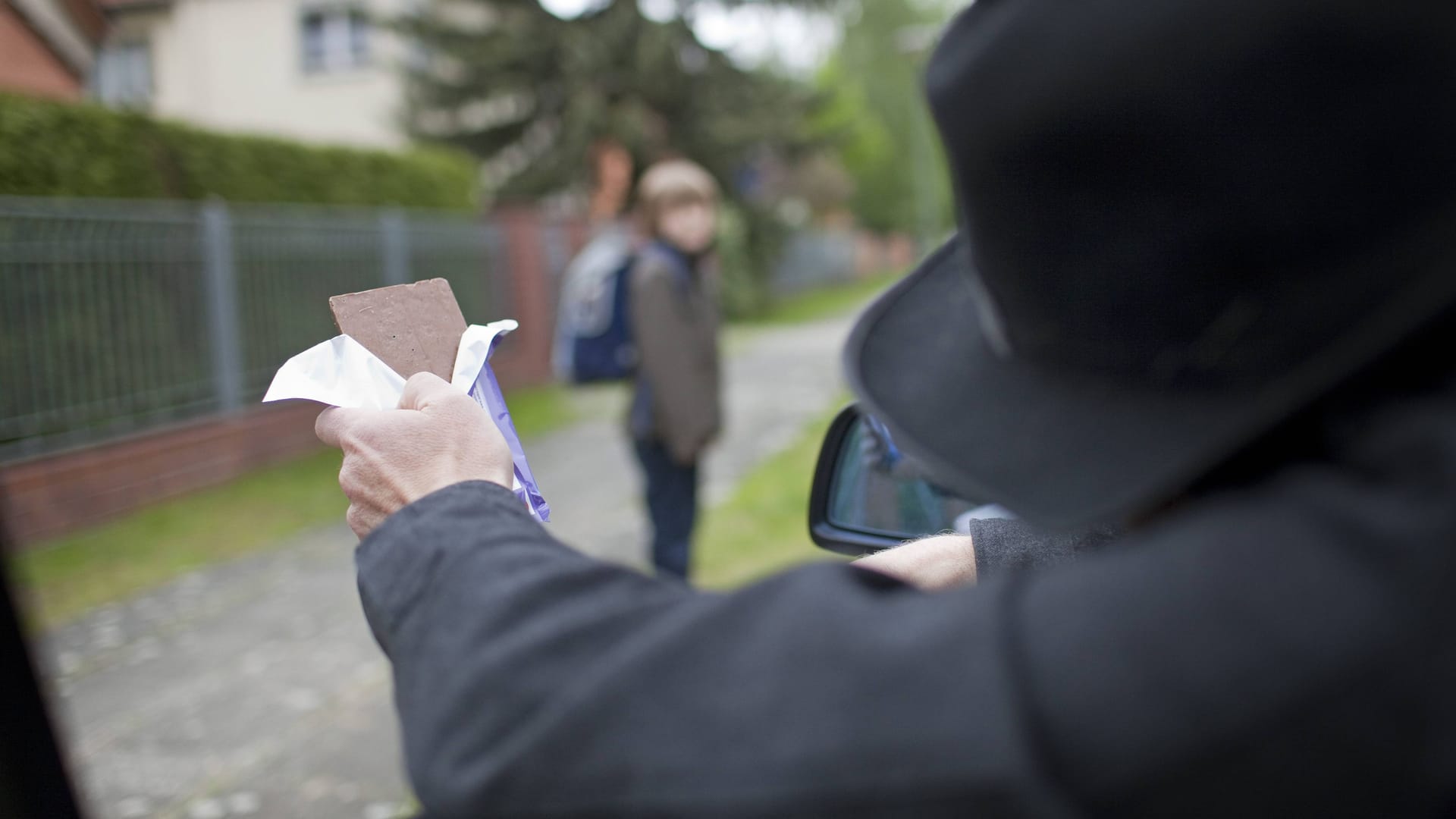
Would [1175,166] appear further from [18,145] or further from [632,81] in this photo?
[632,81]

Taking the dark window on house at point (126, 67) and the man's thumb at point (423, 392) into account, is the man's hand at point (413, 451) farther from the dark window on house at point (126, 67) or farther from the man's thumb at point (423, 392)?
the dark window on house at point (126, 67)

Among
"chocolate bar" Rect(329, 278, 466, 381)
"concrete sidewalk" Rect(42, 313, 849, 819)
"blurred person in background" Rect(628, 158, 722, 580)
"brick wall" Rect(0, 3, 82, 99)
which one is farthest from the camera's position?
"blurred person in background" Rect(628, 158, 722, 580)

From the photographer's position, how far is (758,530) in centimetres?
646

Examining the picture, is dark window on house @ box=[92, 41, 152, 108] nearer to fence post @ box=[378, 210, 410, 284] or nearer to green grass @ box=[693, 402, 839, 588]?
green grass @ box=[693, 402, 839, 588]

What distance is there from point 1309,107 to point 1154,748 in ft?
1.35

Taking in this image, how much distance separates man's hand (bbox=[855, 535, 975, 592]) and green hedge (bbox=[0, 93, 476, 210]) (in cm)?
637

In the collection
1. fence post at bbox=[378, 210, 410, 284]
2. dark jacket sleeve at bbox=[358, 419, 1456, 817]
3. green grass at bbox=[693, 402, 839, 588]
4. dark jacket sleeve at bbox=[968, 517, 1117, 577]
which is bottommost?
green grass at bbox=[693, 402, 839, 588]

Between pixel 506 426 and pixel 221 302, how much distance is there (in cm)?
713

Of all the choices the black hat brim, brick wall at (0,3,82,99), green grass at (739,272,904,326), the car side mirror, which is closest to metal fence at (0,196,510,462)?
brick wall at (0,3,82,99)

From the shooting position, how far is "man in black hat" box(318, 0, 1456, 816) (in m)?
0.65

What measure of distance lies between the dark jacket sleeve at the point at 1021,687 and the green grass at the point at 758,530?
13.0ft

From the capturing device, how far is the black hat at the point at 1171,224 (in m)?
0.68

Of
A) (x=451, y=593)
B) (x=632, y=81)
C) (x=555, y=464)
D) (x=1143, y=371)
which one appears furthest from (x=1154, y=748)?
(x=632, y=81)

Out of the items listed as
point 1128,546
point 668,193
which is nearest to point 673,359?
point 668,193
